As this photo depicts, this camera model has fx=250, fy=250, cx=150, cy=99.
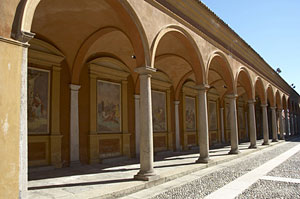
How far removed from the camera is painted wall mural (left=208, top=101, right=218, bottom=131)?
19.7 meters

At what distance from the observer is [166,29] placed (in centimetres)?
785

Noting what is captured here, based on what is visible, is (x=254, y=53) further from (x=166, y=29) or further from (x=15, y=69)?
(x=15, y=69)

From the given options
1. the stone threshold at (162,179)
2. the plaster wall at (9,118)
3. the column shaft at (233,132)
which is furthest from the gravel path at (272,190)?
the column shaft at (233,132)

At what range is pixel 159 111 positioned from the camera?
14.3 m

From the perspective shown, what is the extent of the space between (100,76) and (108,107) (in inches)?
55.1

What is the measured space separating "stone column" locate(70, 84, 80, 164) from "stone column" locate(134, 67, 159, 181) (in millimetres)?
3731

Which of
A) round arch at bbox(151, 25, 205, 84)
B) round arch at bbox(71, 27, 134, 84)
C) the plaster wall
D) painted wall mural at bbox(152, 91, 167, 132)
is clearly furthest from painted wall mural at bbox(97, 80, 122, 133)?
the plaster wall

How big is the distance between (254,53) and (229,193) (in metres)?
12.7

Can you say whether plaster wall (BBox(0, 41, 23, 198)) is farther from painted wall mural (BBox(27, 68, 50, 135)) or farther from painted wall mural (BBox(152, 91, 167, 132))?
painted wall mural (BBox(152, 91, 167, 132))

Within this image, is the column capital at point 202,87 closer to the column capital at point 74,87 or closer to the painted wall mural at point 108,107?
the painted wall mural at point 108,107

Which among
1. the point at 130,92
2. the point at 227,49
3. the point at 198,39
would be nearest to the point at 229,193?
the point at 198,39

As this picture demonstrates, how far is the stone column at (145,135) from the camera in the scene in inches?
260

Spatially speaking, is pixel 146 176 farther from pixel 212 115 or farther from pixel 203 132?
pixel 212 115

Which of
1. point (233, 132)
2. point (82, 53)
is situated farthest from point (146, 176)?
point (233, 132)
